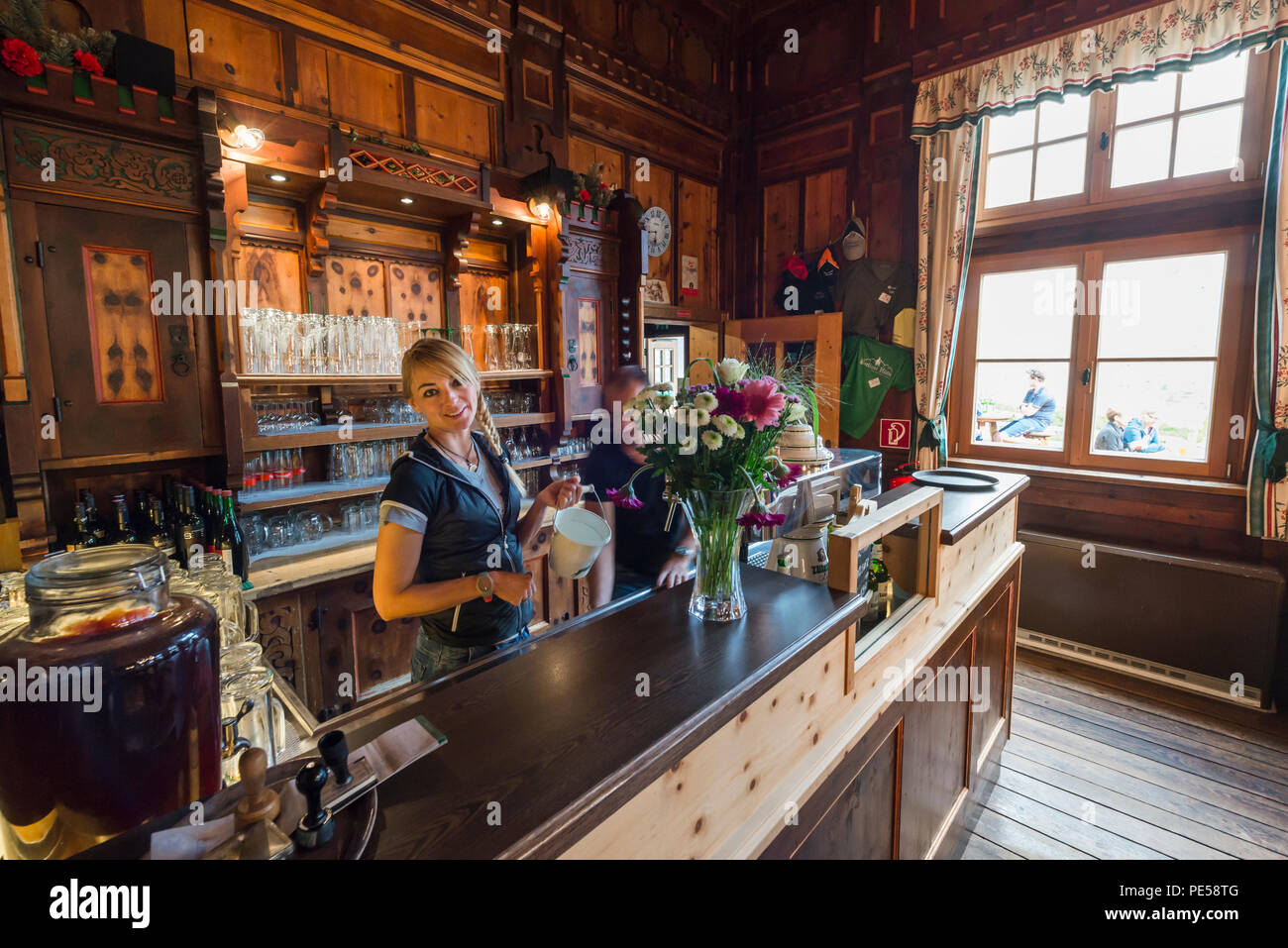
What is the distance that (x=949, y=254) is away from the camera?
13.5 feet

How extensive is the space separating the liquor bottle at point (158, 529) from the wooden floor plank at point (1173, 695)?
4.29 meters

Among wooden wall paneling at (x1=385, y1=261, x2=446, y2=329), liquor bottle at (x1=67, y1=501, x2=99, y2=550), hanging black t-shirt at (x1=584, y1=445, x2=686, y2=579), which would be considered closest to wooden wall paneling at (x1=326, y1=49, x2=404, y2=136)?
wooden wall paneling at (x1=385, y1=261, x2=446, y2=329)

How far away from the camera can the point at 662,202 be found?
4711 millimetres

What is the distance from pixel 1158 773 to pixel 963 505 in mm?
1747

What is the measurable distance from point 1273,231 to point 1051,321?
104 centimetres

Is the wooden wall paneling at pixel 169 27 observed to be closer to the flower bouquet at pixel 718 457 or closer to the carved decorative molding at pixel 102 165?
the carved decorative molding at pixel 102 165

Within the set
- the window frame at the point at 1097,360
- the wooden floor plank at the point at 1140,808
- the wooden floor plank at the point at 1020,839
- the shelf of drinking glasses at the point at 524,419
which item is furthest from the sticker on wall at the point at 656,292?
the wooden floor plank at the point at 1020,839

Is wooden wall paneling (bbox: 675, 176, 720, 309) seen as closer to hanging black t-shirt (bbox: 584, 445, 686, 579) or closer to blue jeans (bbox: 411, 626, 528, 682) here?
hanging black t-shirt (bbox: 584, 445, 686, 579)

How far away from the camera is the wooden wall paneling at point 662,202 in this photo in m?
4.57

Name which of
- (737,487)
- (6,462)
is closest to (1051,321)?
(737,487)

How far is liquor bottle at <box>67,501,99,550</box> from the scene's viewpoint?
212 centimetres

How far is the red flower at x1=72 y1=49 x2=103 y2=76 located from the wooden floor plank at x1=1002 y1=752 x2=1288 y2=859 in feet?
13.8
